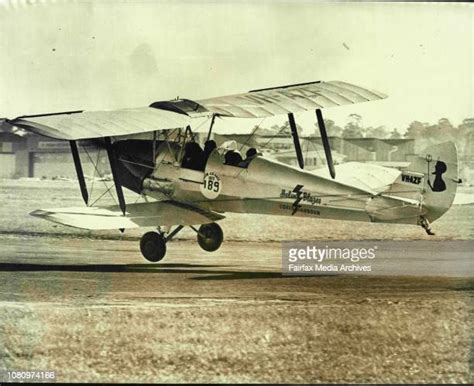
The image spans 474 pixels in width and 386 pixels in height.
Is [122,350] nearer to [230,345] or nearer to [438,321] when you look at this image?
[230,345]

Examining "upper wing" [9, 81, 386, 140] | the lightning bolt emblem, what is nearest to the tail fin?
"upper wing" [9, 81, 386, 140]

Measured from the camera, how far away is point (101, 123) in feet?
19.4

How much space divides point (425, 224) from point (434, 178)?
13.5 inches

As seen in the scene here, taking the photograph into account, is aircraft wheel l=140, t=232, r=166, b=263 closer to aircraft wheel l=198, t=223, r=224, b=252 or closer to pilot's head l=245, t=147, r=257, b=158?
aircraft wheel l=198, t=223, r=224, b=252

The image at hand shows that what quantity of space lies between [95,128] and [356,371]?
102 inches

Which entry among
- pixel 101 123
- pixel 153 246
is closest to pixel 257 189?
pixel 153 246

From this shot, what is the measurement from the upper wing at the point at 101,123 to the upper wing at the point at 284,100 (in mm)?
193

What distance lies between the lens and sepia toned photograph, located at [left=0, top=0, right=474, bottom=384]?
20.0 feet

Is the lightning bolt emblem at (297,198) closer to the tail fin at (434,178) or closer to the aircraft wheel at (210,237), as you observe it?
the aircraft wheel at (210,237)

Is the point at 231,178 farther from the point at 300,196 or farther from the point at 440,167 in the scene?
the point at 440,167

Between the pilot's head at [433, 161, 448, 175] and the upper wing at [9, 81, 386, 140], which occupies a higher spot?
the upper wing at [9, 81, 386, 140]

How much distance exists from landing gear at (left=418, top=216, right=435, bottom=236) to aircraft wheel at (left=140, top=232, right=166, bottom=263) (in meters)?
1.89

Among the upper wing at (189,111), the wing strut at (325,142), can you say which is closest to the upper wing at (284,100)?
the upper wing at (189,111)

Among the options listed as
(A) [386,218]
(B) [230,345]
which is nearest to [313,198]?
(A) [386,218]
